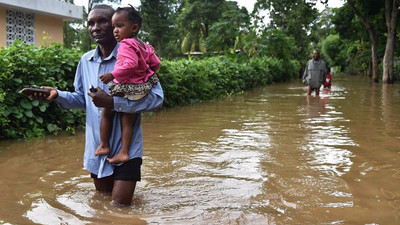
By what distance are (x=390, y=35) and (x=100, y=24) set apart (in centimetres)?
2137

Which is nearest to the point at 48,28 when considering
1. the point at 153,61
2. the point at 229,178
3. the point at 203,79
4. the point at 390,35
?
the point at 203,79

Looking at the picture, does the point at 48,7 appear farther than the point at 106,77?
Yes

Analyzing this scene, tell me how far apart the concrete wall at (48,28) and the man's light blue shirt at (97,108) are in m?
13.3

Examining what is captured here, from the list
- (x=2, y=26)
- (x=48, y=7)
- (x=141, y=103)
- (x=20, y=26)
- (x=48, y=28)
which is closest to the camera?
(x=141, y=103)

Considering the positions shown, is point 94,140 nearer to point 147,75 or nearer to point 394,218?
point 147,75

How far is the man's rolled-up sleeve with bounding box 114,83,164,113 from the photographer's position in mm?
3006

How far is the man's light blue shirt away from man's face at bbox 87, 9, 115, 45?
0.44ft

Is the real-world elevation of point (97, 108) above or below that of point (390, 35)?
below

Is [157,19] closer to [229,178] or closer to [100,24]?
[229,178]

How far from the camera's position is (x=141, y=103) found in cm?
309

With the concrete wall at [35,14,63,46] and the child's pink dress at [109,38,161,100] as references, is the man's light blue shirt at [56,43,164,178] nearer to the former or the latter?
the child's pink dress at [109,38,161,100]

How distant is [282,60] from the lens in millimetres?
29000

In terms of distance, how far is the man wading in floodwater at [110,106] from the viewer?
10.3 feet

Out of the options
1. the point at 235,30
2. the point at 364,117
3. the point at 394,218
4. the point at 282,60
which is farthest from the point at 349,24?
the point at 394,218
